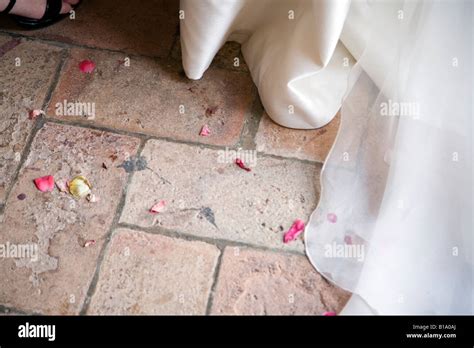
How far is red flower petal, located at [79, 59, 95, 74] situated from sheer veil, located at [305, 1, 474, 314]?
2.49 feet

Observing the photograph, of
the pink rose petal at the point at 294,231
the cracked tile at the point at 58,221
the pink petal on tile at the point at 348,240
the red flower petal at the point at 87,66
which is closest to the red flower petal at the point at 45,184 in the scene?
the cracked tile at the point at 58,221

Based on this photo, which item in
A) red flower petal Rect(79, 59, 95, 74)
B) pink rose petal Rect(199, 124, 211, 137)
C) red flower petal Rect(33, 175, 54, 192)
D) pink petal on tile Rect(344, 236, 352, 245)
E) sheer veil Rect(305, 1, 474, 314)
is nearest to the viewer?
sheer veil Rect(305, 1, 474, 314)

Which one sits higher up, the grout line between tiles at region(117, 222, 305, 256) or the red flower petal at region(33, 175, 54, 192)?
the grout line between tiles at region(117, 222, 305, 256)

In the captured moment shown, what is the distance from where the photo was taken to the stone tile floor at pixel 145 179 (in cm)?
139

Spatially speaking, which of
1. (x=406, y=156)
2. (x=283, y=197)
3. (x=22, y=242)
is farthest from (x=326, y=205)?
(x=22, y=242)

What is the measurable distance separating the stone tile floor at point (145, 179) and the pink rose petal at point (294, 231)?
0.05 ft

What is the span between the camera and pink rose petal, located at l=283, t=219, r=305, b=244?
4.78ft

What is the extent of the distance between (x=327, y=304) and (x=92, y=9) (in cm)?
117

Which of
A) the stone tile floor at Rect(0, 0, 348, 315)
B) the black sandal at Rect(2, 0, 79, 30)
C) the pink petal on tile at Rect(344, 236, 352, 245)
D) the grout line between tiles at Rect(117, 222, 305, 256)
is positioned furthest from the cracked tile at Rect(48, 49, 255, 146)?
the pink petal on tile at Rect(344, 236, 352, 245)

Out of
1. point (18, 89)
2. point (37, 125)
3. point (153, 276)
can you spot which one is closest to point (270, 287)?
point (153, 276)

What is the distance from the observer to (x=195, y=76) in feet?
5.46

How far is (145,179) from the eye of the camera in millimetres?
1551

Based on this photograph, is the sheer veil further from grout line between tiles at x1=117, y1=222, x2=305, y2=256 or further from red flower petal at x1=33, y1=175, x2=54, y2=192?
red flower petal at x1=33, y1=175, x2=54, y2=192
